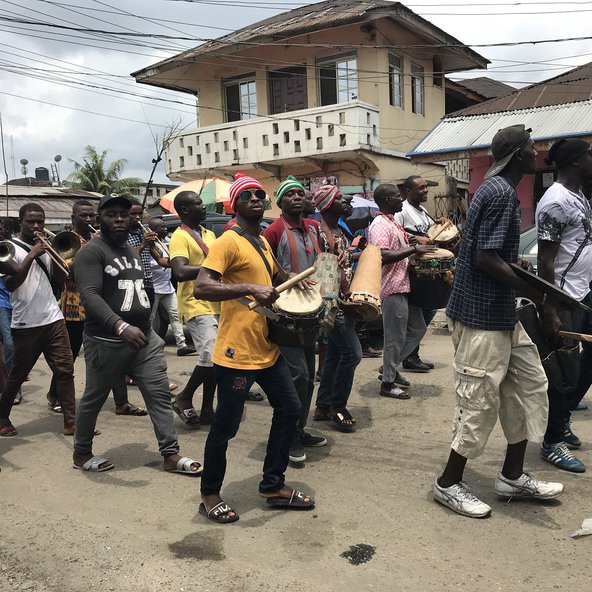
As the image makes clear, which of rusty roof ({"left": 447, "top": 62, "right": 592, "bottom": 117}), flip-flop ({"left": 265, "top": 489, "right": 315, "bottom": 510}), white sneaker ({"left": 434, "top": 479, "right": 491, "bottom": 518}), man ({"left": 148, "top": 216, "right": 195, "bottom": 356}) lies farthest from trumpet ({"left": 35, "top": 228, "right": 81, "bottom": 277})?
rusty roof ({"left": 447, "top": 62, "right": 592, "bottom": 117})

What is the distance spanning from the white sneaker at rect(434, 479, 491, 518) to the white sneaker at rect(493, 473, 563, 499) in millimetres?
201

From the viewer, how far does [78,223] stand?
6.02 metres

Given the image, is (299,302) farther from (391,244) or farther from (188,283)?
(391,244)

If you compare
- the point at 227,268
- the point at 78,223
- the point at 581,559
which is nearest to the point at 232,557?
the point at 227,268

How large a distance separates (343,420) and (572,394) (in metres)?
1.70

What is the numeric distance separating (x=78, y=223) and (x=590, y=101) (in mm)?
11420

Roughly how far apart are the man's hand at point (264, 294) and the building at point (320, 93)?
14.9m

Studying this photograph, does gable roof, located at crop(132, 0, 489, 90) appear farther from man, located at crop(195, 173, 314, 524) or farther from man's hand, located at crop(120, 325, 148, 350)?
man's hand, located at crop(120, 325, 148, 350)

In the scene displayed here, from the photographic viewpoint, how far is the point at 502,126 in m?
13.5

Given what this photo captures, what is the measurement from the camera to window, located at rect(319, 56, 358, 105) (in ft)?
60.9

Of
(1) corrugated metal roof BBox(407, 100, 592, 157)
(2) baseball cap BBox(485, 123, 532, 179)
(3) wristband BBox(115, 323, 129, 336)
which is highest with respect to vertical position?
(1) corrugated metal roof BBox(407, 100, 592, 157)

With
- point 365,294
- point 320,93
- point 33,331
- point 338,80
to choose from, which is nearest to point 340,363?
point 365,294

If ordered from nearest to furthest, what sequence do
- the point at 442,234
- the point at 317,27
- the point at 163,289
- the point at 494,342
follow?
the point at 494,342 → the point at 442,234 → the point at 163,289 → the point at 317,27

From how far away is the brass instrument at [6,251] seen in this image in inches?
195
